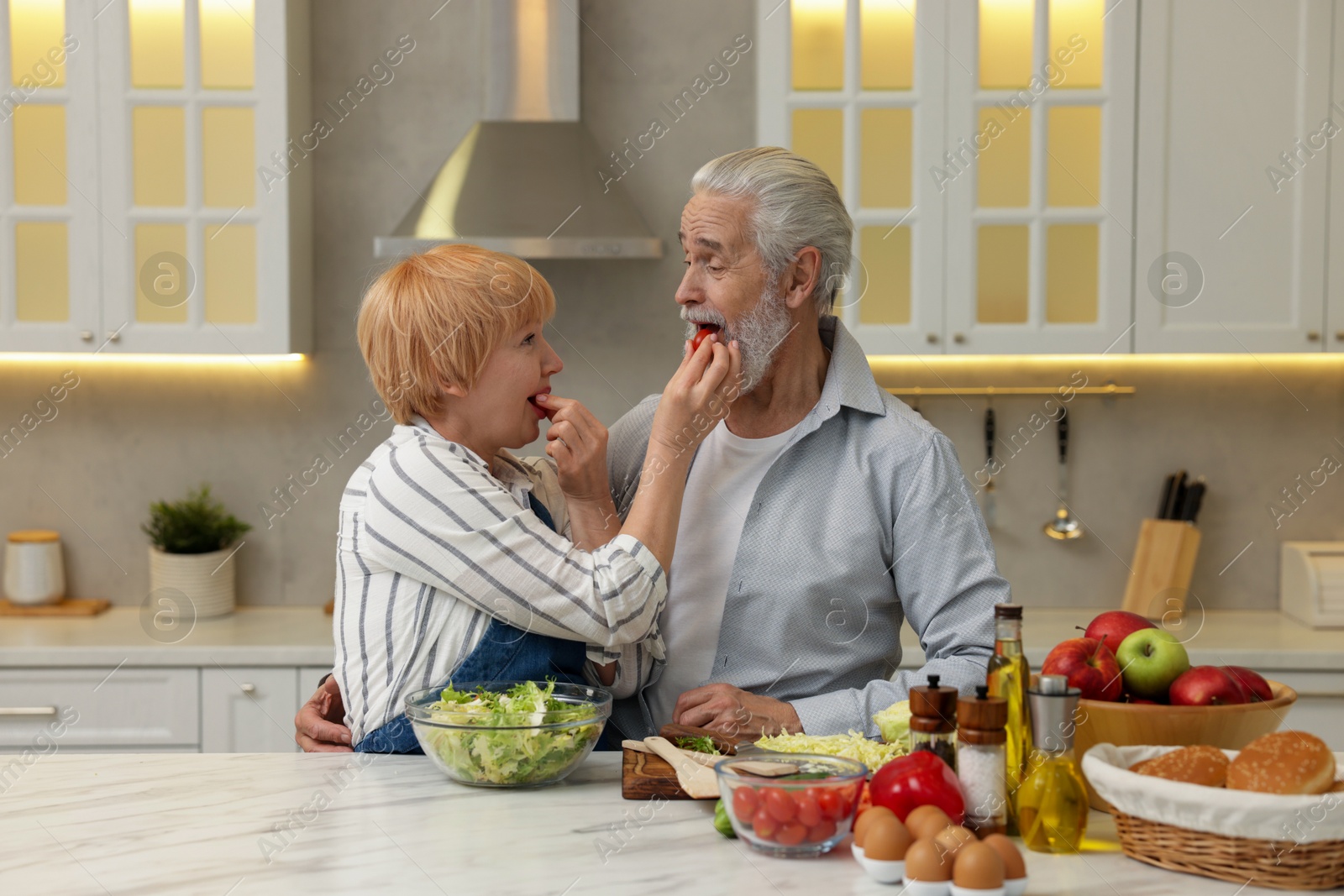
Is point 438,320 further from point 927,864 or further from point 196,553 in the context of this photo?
point 196,553

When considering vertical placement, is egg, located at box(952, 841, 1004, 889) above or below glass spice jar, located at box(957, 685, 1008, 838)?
below

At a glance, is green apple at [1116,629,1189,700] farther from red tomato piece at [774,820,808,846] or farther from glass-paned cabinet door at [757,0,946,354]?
glass-paned cabinet door at [757,0,946,354]

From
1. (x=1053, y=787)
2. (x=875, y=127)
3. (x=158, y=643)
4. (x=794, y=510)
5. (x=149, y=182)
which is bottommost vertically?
(x=158, y=643)

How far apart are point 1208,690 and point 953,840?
0.36 m

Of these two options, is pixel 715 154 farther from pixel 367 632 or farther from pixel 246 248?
pixel 367 632

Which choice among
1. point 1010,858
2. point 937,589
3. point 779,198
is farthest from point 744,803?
point 779,198

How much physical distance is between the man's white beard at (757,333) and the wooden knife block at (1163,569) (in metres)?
1.78

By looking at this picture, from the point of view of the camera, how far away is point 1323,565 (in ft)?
10.1

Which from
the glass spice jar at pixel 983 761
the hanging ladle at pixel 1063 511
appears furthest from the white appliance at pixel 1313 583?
the glass spice jar at pixel 983 761

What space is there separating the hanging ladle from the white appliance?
21.6 inches

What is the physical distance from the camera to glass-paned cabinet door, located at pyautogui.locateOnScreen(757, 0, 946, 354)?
2.89 meters

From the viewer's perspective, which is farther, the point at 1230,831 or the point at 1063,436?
the point at 1063,436

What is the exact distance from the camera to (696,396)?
1646 millimetres

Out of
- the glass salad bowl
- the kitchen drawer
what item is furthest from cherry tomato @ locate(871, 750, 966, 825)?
the kitchen drawer
